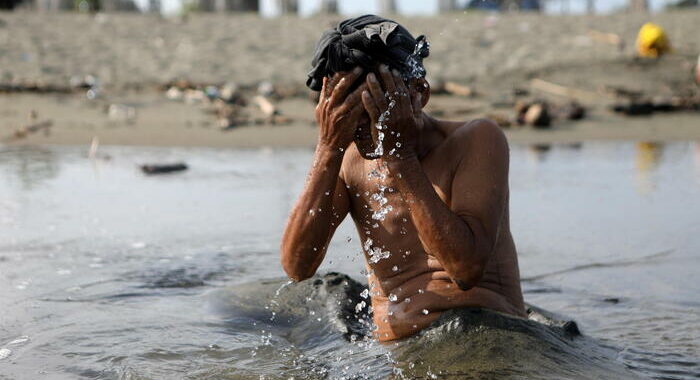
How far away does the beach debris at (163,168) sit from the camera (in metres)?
7.77

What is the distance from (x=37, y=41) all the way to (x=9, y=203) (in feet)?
24.5

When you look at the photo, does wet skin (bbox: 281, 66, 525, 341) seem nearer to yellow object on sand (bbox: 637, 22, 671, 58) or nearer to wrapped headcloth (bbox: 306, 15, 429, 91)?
wrapped headcloth (bbox: 306, 15, 429, 91)

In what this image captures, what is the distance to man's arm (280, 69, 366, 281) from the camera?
9.70 feet

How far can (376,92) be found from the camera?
A: 9.46 ft

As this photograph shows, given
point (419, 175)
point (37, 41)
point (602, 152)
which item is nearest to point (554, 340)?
point (419, 175)

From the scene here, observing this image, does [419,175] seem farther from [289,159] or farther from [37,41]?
[37,41]

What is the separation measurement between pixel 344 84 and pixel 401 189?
0.36 meters

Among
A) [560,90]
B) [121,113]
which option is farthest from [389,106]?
[560,90]

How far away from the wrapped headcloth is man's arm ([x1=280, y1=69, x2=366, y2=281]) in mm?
39

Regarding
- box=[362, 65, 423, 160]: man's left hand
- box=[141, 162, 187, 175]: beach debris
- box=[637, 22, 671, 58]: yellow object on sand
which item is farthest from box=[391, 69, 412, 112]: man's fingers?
box=[637, 22, 671, 58]: yellow object on sand

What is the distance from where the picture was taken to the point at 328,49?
298 centimetres

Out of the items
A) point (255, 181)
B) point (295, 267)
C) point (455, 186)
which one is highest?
point (455, 186)

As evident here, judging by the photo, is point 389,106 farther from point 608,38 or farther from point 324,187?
point 608,38

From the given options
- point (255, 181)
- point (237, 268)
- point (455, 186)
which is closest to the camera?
point (455, 186)
